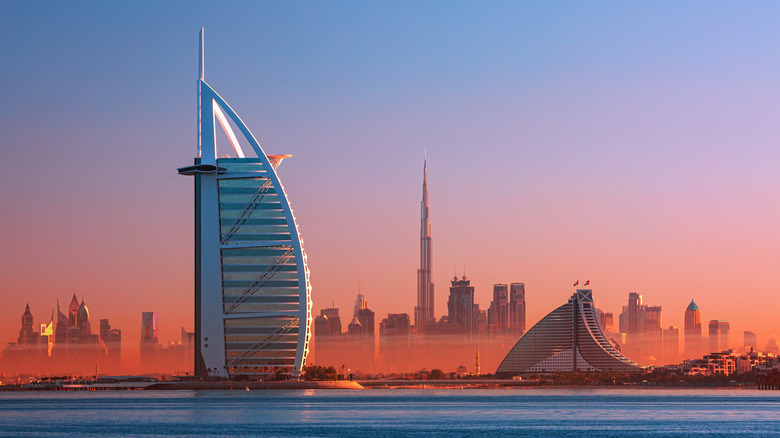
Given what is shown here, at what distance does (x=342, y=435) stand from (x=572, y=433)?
28285mm

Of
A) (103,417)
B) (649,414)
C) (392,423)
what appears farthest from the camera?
(649,414)

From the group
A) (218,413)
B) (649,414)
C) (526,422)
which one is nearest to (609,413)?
(649,414)

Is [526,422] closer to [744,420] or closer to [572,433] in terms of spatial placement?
[572,433]

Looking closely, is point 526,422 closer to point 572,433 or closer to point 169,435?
point 572,433

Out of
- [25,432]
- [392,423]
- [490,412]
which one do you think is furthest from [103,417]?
[490,412]

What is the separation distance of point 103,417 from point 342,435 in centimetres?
5059

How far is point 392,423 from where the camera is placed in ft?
527

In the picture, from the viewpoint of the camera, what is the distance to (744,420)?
553ft

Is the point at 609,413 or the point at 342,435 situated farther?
the point at 609,413

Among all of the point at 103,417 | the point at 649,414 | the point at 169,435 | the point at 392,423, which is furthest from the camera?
the point at 649,414

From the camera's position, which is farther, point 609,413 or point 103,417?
point 609,413

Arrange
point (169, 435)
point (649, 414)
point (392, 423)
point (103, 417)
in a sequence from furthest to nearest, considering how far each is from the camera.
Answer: point (649, 414)
point (103, 417)
point (392, 423)
point (169, 435)

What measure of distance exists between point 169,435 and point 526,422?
2095 inches

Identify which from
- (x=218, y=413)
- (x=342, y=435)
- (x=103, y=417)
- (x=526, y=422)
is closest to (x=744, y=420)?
(x=526, y=422)
